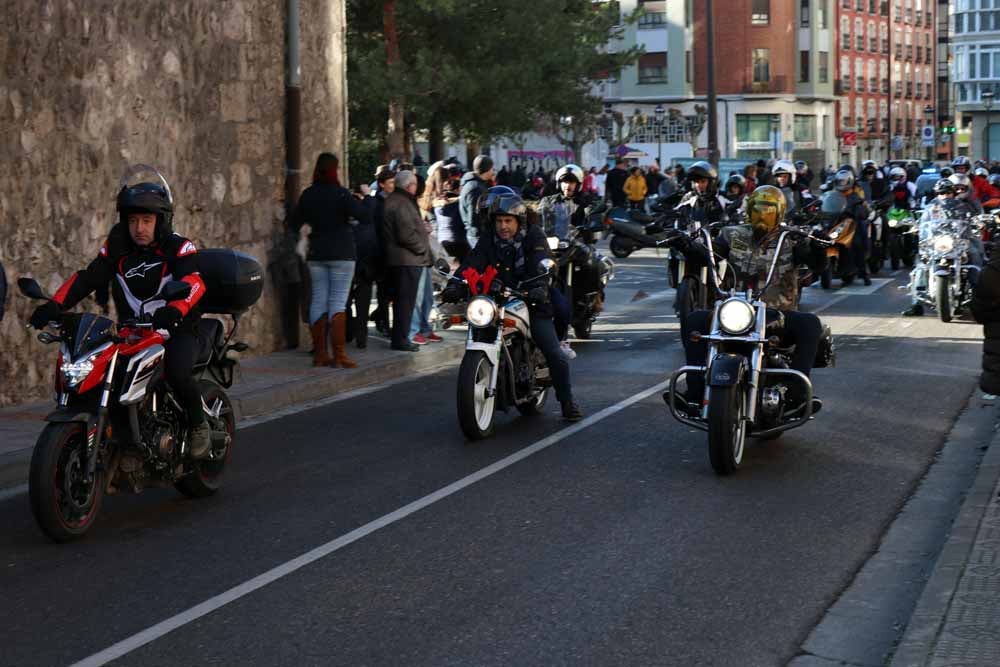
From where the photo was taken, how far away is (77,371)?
780 centimetres

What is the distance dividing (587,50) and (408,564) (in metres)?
34.7

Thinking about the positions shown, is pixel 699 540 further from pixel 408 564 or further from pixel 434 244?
pixel 434 244

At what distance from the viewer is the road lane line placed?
19.7 feet

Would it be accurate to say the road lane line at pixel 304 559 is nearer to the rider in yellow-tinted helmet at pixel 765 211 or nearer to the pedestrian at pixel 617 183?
the rider in yellow-tinted helmet at pixel 765 211

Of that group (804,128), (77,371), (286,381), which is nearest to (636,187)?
(286,381)

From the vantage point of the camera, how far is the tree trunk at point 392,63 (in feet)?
118

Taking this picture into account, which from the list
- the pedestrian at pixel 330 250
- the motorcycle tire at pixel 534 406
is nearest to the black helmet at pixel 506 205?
the motorcycle tire at pixel 534 406

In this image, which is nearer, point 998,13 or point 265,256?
point 265,256

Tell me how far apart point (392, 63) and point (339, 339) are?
72.6 ft

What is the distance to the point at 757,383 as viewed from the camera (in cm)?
939

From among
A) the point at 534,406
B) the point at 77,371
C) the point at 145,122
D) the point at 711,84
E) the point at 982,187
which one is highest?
the point at 711,84

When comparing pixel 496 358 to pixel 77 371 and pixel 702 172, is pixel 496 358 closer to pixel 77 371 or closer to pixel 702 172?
pixel 77 371

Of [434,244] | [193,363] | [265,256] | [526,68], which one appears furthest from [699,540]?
[526,68]

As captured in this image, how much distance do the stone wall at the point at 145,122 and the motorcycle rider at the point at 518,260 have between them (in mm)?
3184
